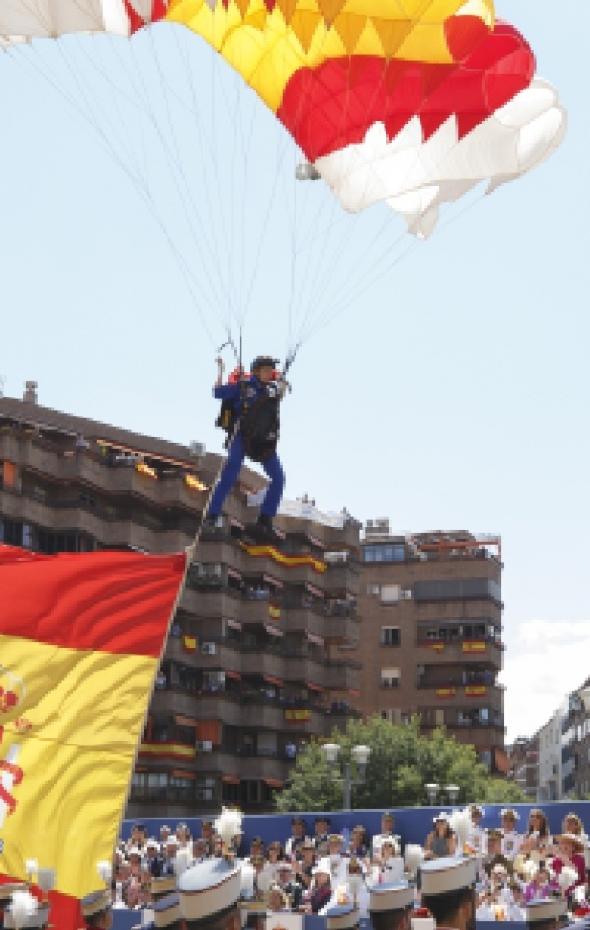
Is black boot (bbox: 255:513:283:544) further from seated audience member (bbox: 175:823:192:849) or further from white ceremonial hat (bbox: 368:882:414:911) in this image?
white ceremonial hat (bbox: 368:882:414:911)

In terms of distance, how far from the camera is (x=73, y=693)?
1154 centimetres

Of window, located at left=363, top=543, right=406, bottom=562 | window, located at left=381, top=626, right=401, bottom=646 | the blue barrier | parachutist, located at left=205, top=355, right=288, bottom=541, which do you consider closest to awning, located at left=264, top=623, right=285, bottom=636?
window, located at left=381, top=626, right=401, bottom=646

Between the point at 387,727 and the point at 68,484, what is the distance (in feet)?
62.8

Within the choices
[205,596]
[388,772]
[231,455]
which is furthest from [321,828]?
[205,596]

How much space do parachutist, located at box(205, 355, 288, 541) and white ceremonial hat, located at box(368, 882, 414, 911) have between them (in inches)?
420

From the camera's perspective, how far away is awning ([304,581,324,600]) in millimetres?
81688

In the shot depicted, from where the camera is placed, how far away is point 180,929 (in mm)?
7473

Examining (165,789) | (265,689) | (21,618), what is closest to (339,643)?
(265,689)

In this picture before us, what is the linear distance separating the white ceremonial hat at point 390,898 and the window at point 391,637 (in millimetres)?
96881

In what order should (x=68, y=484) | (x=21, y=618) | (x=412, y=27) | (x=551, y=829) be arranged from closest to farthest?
(x=21, y=618)
(x=412, y=27)
(x=551, y=829)
(x=68, y=484)

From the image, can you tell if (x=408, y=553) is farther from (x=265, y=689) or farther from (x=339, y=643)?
(x=265, y=689)

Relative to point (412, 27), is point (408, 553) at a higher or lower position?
higher

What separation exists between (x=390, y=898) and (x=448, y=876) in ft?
1.14

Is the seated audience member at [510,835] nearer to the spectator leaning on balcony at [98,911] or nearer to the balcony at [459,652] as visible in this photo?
the spectator leaning on balcony at [98,911]
